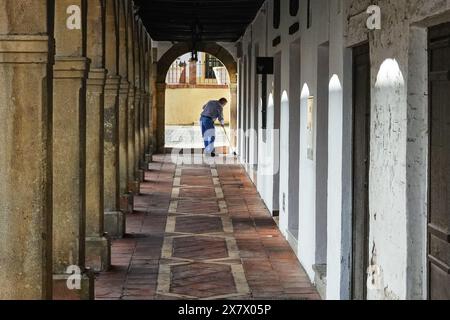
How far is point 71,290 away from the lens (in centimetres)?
723

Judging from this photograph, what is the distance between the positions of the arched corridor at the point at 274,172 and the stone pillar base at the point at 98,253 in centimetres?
2

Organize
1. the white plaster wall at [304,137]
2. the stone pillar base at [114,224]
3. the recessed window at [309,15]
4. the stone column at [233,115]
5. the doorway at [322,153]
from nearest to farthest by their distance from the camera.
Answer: the white plaster wall at [304,137], the doorway at [322,153], the recessed window at [309,15], the stone pillar base at [114,224], the stone column at [233,115]

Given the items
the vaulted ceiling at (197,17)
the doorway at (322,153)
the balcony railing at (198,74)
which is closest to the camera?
the doorway at (322,153)

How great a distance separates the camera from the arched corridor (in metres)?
4.79

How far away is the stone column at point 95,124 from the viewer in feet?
→ 30.5

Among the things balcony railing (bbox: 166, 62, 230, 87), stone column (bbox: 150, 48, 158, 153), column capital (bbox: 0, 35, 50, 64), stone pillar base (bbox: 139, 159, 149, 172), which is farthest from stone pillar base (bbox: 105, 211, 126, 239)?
balcony railing (bbox: 166, 62, 230, 87)

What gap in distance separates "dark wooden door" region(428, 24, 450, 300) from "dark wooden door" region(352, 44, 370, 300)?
1.56 m

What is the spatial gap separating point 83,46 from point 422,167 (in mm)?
3615

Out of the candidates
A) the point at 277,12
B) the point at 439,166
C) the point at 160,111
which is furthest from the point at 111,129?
the point at 160,111

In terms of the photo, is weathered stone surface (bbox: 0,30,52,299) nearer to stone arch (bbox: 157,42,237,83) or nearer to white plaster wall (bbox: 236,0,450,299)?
white plaster wall (bbox: 236,0,450,299)

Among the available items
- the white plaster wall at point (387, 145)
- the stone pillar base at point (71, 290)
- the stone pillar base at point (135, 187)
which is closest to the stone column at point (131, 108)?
the stone pillar base at point (135, 187)

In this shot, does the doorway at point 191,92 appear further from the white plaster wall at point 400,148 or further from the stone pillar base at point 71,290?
the white plaster wall at point 400,148

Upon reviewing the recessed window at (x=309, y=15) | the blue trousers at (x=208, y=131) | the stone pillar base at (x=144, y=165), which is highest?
the recessed window at (x=309, y=15)

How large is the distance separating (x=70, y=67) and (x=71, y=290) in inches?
70.2
